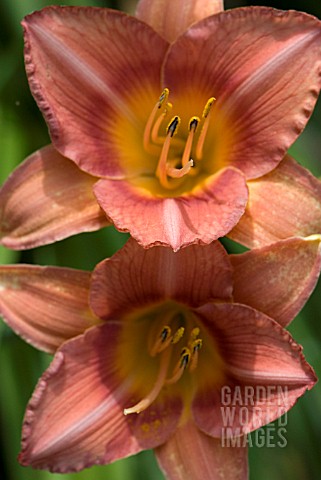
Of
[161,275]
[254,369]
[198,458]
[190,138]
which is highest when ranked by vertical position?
[190,138]

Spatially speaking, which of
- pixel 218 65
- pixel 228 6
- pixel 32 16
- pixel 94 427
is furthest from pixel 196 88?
pixel 228 6

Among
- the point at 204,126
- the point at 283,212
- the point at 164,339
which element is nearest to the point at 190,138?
the point at 204,126

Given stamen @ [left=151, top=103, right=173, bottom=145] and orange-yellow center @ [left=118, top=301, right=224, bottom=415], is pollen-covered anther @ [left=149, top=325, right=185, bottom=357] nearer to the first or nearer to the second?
orange-yellow center @ [left=118, top=301, right=224, bottom=415]

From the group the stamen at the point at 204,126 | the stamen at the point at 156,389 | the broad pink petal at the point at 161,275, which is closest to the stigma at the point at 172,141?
the stamen at the point at 204,126

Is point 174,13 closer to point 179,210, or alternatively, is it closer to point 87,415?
point 179,210

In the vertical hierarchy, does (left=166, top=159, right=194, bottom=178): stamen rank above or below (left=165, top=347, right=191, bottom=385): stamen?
above

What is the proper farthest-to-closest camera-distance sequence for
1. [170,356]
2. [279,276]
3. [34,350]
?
1. [34,350]
2. [170,356]
3. [279,276]

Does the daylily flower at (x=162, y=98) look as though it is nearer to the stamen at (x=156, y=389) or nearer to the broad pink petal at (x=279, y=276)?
the broad pink petal at (x=279, y=276)

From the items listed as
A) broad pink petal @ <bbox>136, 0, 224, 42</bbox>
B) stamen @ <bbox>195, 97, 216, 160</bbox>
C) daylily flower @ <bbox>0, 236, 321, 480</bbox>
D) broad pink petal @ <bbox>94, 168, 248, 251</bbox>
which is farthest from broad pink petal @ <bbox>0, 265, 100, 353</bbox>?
broad pink petal @ <bbox>136, 0, 224, 42</bbox>
